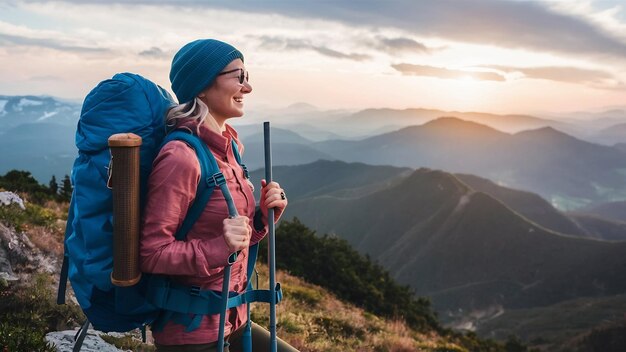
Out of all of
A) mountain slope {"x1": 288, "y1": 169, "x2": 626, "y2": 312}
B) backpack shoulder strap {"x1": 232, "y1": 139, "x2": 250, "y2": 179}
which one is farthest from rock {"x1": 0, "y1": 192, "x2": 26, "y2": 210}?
mountain slope {"x1": 288, "y1": 169, "x2": 626, "y2": 312}

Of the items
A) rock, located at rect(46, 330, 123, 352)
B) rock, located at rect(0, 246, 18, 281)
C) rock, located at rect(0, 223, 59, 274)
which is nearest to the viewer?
rock, located at rect(46, 330, 123, 352)

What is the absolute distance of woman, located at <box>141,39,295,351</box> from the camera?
258 centimetres

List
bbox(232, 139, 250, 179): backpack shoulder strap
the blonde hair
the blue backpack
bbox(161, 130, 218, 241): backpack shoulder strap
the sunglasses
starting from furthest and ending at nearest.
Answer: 1. bbox(232, 139, 250, 179): backpack shoulder strap
2. the sunglasses
3. the blonde hair
4. bbox(161, 130, 218, 241): backpack shoulder strap
5. the blue backpack

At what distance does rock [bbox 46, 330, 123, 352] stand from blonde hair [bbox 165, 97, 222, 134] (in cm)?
337

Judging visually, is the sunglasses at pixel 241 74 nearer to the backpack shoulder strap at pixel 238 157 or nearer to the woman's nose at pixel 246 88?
the woman's nose at pixel 246 88

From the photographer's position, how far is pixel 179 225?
9.09 feet

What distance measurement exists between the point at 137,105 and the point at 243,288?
1324 millimetres

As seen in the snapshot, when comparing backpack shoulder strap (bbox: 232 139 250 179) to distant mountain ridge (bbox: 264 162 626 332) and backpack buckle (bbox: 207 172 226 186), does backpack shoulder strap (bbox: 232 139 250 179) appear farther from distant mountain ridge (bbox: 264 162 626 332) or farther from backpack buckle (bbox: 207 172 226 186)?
distant mountain ridge (bbox: 264 162 626 332)

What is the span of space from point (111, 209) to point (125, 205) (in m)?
0.16

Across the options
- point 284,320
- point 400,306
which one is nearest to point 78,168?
point 284,320

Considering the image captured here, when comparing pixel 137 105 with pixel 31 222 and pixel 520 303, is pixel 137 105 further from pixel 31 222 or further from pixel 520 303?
pixel 520 303

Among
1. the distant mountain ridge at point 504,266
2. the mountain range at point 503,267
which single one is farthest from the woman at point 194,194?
the distant mountain ridge at point 504,266

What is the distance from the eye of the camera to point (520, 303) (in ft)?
472

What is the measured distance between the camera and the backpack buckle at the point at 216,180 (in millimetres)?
2699
